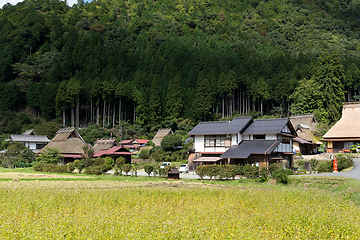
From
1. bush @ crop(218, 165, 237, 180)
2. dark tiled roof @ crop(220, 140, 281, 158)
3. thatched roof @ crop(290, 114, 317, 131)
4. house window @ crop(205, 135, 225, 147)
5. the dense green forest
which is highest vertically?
the dense green forest

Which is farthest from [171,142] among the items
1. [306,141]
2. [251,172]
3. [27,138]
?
[27,138]

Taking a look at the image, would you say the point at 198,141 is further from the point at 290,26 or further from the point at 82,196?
the point at 290,26

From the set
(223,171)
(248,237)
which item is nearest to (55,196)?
(248,237)

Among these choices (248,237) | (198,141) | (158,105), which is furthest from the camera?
(158,105)

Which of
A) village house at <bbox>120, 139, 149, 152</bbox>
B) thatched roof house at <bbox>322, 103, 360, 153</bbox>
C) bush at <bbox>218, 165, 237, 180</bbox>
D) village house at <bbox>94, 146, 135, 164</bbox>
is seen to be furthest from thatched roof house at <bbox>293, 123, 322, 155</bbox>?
village house at <bbox>120, 139, 149, 152</bbox>

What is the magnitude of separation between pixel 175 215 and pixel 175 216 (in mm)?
221

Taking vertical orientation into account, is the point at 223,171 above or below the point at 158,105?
below

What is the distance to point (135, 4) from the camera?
12656 centimetres

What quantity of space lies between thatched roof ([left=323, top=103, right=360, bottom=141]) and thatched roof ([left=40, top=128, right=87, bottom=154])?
3256 centimetres

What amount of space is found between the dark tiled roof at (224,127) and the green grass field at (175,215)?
1763cm

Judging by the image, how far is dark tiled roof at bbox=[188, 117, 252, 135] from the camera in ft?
112

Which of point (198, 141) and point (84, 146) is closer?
point (198, 141)

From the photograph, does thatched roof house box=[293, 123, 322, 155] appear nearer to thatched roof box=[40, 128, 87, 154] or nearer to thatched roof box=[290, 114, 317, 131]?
thatched roof box=[290, 114, 317, 131]

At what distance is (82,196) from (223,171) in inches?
538
